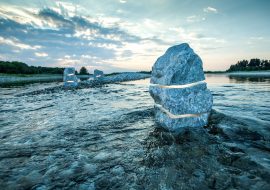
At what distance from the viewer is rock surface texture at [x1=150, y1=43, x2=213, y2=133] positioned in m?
5.68

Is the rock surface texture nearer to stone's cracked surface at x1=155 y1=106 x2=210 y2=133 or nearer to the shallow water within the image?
stone's cracked surface at x1=155 y1=106 x2=210 y2=133

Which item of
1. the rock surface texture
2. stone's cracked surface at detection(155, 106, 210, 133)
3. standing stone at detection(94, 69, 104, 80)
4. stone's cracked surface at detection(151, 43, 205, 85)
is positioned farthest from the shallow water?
standing stone at detection(94, 69, 104, 80)

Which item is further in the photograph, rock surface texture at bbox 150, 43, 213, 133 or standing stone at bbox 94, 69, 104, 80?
standing stone at bbox 94, 69, 104, 80

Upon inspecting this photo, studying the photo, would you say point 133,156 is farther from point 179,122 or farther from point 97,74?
point 97,74

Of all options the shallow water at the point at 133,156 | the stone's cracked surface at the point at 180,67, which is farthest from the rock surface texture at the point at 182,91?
the shallow water at the point at 133,156

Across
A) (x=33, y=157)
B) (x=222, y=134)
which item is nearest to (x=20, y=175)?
(x=33, y=157)

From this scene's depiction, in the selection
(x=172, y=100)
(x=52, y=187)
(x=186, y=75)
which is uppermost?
(x=186, y=75)

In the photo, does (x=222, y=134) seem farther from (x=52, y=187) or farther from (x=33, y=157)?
(x=33, y=157)

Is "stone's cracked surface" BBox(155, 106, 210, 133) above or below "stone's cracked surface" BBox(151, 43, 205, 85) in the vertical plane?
below

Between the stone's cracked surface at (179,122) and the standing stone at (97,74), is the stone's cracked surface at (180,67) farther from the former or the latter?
the standing stone at (97,74)

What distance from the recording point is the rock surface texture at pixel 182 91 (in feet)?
18.6

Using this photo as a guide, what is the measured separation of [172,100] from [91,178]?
10.6ft

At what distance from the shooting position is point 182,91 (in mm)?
5758

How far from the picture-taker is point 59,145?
5.19m
